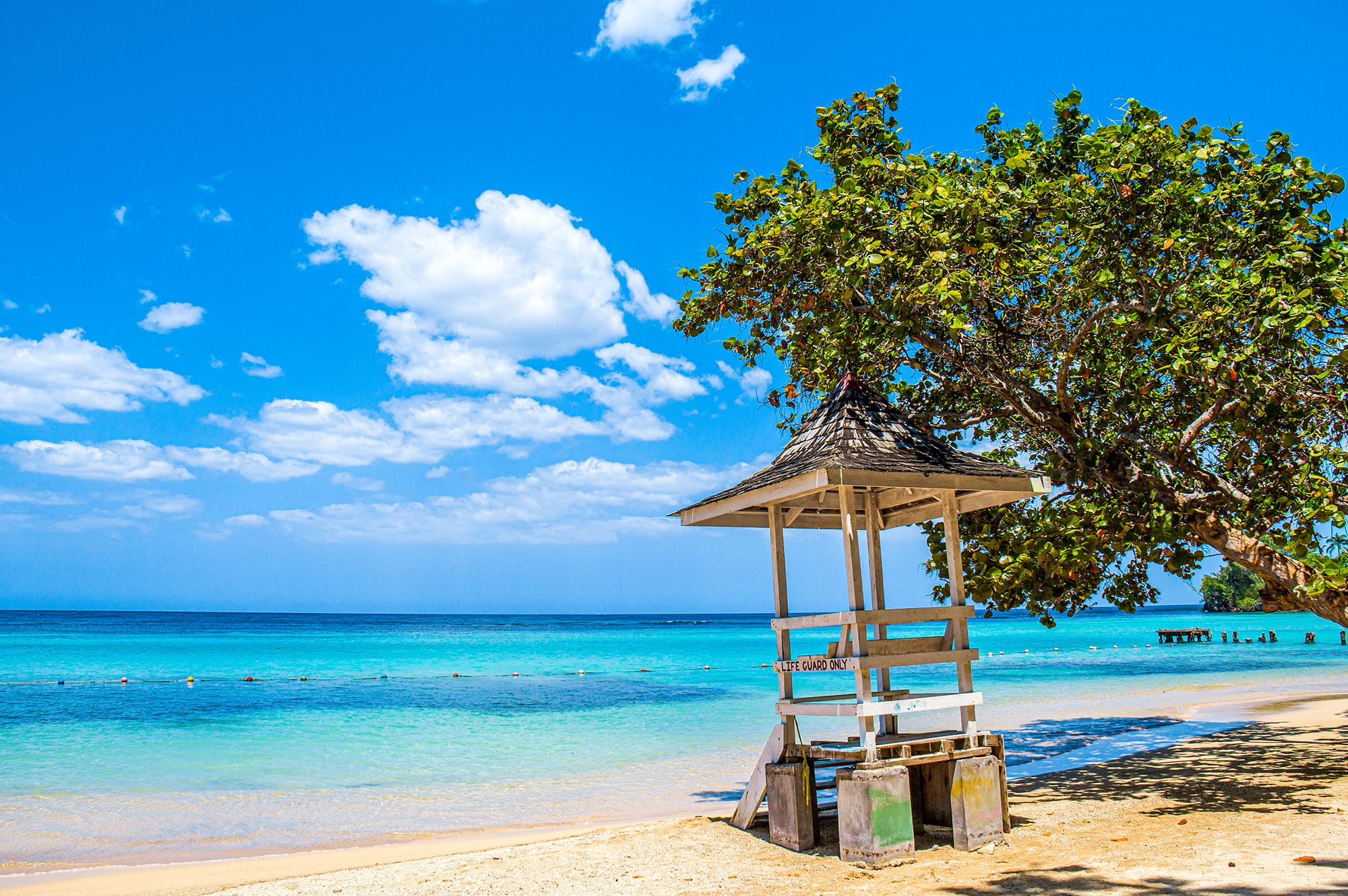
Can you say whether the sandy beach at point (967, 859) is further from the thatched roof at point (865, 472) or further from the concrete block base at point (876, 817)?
the thatched roof at point (865, 472)

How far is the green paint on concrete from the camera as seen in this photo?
21.9 ft

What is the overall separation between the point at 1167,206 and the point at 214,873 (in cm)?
1010

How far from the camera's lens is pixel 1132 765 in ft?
38.2

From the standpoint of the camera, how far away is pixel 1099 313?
7.92 m

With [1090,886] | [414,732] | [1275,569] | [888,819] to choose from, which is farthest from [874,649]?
[414,732]

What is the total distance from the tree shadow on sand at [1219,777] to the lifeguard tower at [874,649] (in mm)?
2120

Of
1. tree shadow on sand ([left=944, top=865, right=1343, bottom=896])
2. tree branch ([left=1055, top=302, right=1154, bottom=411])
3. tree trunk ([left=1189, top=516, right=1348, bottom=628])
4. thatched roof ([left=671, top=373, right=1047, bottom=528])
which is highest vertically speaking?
tree branch ([left=1055, top=302, right=1154, bottom=411])

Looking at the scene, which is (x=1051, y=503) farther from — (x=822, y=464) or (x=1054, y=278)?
(x=822, y=464)

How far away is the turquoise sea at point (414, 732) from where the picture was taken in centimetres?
1128

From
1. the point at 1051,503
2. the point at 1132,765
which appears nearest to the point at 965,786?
the point at 1051,503

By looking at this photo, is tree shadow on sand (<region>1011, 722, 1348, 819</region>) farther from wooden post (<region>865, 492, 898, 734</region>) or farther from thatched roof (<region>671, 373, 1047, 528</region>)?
thatched roof (<region>671, 373, 1047, 528</region>)

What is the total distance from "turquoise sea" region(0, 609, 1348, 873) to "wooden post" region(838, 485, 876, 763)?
15.9 feet

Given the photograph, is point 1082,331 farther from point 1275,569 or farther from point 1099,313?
point 1275,569

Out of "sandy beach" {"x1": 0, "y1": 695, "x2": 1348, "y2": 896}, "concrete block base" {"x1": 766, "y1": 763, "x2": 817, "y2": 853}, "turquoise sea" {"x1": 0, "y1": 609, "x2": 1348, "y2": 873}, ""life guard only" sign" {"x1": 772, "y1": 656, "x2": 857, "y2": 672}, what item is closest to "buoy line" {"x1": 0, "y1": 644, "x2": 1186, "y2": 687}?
"turquoise sea" {"x1": 0, "y1": 609, "x2": 1348, "y2": 873}
